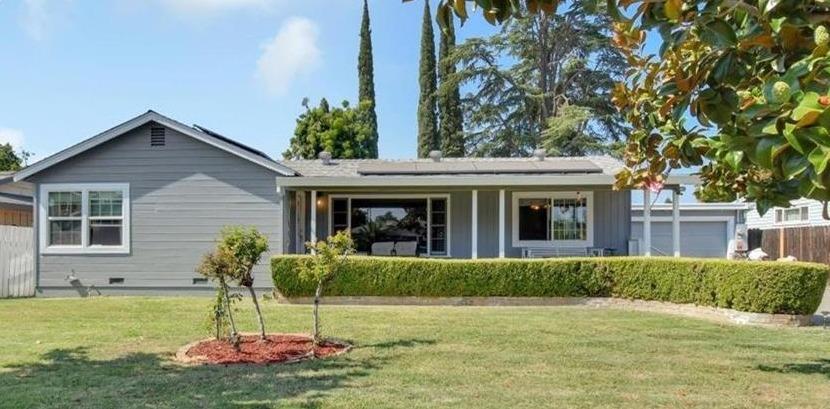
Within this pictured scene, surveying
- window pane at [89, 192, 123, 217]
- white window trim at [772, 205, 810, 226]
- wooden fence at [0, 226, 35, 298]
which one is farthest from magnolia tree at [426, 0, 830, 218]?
white window trim at [772, 205, 810, 226]

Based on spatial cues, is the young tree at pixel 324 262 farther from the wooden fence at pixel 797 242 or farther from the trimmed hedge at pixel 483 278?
the wooden fence at pixel 797 242

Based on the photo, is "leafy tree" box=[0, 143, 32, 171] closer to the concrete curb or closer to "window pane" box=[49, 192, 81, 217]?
"window pane" box=[49, 192, 81, 217]

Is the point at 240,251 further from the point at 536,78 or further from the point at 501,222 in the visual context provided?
the point at 536,78

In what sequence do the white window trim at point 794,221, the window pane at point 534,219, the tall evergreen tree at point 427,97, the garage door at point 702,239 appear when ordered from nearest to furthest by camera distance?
the window pane at point 534,219 < the white window trim at point 794,221 < the garage door at point 702,239 < the tall evergreen tree at point 427,97

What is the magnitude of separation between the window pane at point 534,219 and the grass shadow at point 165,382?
8.92m

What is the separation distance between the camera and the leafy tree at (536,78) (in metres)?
28.1

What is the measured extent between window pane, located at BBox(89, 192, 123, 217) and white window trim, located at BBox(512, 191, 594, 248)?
9503 millimetres

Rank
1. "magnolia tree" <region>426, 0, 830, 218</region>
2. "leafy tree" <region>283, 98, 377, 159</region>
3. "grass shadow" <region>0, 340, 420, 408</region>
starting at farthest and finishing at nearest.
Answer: "leafy tree" <region>283, 98, 377, 159</region>, "grass shadow" <region>0, 340, 420, 408</region>, "magnolia tree" <region>426, 0, 830, 218</region>

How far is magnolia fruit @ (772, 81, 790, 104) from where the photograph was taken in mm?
1411

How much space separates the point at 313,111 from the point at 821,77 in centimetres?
2949

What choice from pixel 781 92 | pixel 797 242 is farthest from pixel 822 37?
pixel 797 242

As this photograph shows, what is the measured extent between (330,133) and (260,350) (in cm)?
2222

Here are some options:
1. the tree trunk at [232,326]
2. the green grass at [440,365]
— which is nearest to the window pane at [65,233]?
the green grass at [440,365]

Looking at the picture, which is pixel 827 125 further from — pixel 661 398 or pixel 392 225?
pixel 392 225
